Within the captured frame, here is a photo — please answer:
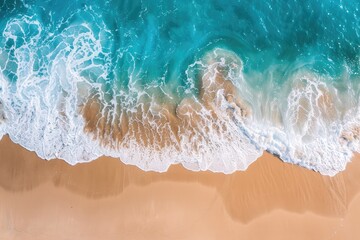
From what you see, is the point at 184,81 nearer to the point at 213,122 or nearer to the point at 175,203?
the point at 213,122

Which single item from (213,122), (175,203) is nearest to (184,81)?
(213,122)

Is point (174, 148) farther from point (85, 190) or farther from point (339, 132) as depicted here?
point (339, 132)

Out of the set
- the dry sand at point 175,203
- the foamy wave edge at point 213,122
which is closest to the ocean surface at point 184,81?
the foamy wave edge at point 213,122

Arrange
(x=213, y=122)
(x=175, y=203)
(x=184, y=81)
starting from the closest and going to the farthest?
(x=175, y=203)
(x=213, y=122)
(x=184, y=81)

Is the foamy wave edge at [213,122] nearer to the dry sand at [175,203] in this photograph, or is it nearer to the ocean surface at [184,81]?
the ocean surface at [184,81]

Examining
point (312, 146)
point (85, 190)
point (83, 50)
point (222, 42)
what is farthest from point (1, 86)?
point (312, 146)
